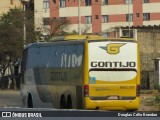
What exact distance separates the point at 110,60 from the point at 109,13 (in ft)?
243

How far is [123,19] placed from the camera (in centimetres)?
9306

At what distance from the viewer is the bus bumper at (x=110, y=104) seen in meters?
20.2

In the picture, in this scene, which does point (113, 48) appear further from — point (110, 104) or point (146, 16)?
point (146, 16)

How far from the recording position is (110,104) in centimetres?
2041

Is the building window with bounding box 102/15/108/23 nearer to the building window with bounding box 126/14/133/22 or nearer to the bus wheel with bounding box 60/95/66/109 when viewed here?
the building window with bounding box 126/14/133/22

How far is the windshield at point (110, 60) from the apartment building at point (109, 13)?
70.5 m

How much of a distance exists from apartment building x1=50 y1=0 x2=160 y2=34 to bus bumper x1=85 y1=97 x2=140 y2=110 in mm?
70437

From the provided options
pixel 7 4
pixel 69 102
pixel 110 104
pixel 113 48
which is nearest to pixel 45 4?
pixel 7 4

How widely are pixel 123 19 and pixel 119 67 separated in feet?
240

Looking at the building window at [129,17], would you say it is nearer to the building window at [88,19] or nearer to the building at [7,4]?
the building window at [88,19]

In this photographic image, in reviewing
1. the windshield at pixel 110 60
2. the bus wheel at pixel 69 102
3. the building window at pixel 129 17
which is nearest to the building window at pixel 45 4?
the building window at pixel 129 17

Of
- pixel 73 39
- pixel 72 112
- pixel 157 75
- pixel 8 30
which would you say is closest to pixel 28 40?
pixel 8 30

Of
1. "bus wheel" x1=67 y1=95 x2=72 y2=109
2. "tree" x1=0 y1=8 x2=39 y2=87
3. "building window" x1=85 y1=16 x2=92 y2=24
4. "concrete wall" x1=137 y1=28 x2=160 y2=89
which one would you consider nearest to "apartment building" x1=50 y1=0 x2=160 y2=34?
"building window" x1=85 y1=16 x2=92 y2=24

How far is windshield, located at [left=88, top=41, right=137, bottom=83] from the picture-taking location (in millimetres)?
20250
